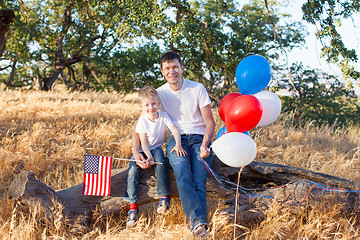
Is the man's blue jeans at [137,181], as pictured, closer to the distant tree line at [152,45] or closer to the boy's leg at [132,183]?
the boy's leg at [132,183]

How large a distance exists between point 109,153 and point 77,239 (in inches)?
92.8

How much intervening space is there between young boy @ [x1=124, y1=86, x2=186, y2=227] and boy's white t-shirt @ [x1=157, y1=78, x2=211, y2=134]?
0.63 feet

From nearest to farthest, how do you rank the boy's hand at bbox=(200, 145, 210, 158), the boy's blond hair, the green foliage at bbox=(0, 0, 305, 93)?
1. the boy's hand at bbox=(200, 145, 210, 158)
2. the boy's blond hair
3. the green foliage at bbox=(0, 0, 305, 93)

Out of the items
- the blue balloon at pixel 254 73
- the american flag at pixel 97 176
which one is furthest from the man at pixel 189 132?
the blue balloon at pixel 254 73

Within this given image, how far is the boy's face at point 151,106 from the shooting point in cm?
359

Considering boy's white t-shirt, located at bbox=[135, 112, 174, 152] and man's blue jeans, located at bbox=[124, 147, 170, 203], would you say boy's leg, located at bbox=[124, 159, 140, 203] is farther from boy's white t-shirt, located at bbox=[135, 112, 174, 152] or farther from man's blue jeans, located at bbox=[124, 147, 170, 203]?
boy's white t-shirt, located at bbox=[135, 112, 174, 152]

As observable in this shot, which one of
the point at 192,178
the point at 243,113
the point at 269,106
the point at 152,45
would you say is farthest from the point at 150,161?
the point at 152,45

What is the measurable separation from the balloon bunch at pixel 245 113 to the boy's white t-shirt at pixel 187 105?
292mm

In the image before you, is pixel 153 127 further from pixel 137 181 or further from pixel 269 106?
pixel 269 106

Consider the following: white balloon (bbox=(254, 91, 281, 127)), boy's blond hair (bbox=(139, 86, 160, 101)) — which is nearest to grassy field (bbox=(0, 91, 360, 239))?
white balloon (bbox=(254, 91, 281, 127))

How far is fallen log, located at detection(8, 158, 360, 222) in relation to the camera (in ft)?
10.7

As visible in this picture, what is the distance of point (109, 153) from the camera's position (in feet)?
17.8

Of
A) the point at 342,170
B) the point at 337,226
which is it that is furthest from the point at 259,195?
the point at 342,170

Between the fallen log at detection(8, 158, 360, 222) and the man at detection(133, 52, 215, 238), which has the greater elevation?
the man at detection(133, 52, 215, 238)
